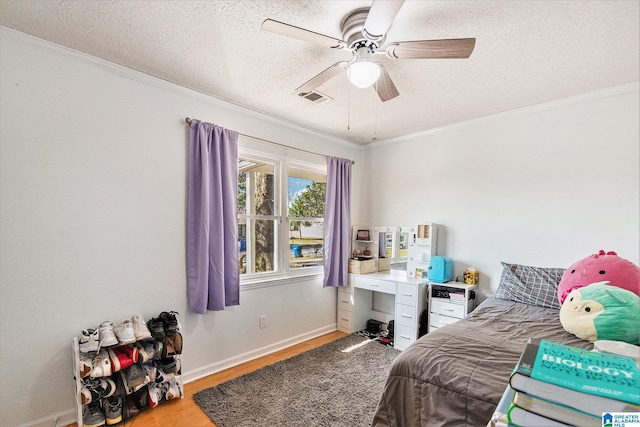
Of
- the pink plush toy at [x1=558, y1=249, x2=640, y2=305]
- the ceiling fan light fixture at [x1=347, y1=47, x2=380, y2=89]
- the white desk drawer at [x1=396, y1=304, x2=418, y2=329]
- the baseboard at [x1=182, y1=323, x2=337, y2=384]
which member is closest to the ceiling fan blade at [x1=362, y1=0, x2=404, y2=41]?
the ceiling fan light fixture at [x1=347, y1=47, x2=380, y2=89]

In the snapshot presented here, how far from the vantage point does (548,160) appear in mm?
2631

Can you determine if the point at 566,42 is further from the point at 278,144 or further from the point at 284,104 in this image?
the point at 278,144

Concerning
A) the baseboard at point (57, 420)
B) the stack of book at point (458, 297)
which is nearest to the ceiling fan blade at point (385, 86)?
the stack of book at point (458, 297)

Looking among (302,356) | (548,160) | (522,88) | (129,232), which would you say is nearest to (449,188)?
(548,160)

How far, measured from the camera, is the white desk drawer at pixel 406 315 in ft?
9.95

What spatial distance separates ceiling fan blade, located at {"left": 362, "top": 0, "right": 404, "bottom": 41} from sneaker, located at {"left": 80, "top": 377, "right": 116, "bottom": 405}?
2.56 meters

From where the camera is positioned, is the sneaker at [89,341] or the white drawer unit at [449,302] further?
the white drawer unit at [449,302]

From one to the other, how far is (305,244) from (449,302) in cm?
169

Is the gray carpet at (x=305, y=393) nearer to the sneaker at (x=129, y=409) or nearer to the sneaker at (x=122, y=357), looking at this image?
the sneaker at (x=129, y=409)

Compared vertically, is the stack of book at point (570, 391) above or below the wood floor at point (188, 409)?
above

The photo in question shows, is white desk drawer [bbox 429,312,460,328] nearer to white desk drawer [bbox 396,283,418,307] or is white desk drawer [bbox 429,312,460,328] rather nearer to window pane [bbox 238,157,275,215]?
white desk drawer [bbox 396,283,418,307]

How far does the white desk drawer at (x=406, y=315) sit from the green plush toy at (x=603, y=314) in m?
1.47

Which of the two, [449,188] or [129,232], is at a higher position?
[449,188]

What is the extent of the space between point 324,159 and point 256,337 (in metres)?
2.16
